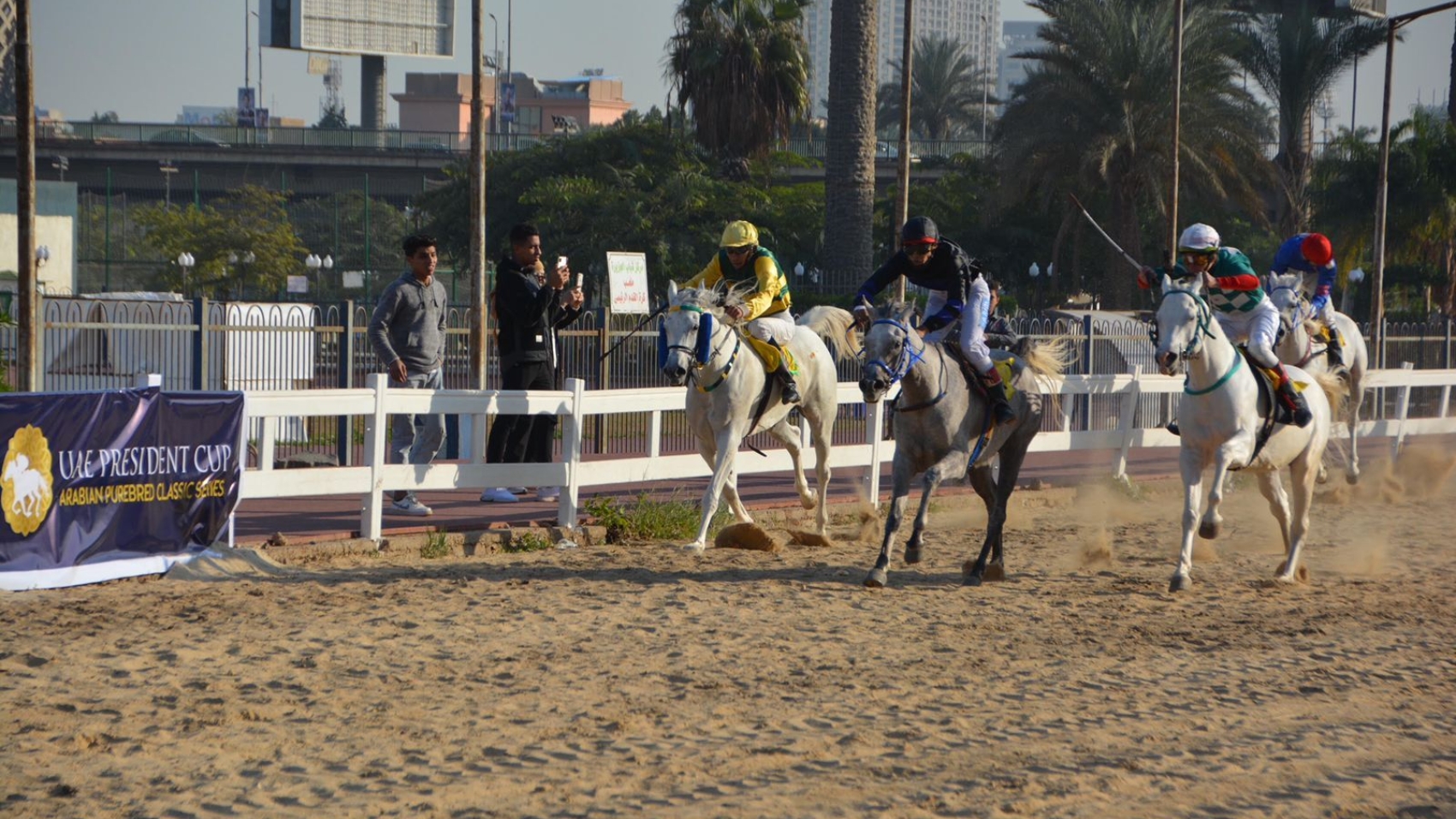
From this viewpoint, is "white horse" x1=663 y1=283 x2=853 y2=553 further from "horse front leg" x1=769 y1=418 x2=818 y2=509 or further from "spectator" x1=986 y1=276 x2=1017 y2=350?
"spectator" x1=986 y1=276 x2=1017 y2=350

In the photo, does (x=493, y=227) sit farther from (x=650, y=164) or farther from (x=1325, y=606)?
(x=1325, y=606)

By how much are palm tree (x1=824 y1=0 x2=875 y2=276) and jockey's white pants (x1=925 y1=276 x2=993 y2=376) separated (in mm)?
17235

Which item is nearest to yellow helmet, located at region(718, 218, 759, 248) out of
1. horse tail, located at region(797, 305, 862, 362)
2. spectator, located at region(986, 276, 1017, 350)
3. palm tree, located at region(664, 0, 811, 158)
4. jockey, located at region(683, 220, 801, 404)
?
jockey, located at region(683, 220, 801, 404)

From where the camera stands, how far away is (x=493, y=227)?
54531mm

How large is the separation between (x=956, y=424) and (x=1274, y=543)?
406 cm

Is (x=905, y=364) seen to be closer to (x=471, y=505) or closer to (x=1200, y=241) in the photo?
(x=1200, y=241)

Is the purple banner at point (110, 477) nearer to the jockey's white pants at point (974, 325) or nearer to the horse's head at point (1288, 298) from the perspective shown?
the jockey's white pants at point (974, 325)

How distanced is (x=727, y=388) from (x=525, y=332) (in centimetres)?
249

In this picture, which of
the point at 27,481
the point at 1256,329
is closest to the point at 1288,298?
the point at 1256,329

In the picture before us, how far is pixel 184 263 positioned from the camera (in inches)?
2105

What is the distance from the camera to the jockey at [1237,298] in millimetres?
10789

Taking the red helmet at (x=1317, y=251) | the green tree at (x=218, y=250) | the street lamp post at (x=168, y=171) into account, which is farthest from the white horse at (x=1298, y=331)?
the street lamp post at (x=168, y=171)

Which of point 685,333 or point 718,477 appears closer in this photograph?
point 685,333

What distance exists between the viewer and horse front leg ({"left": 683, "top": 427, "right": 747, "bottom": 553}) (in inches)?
452
